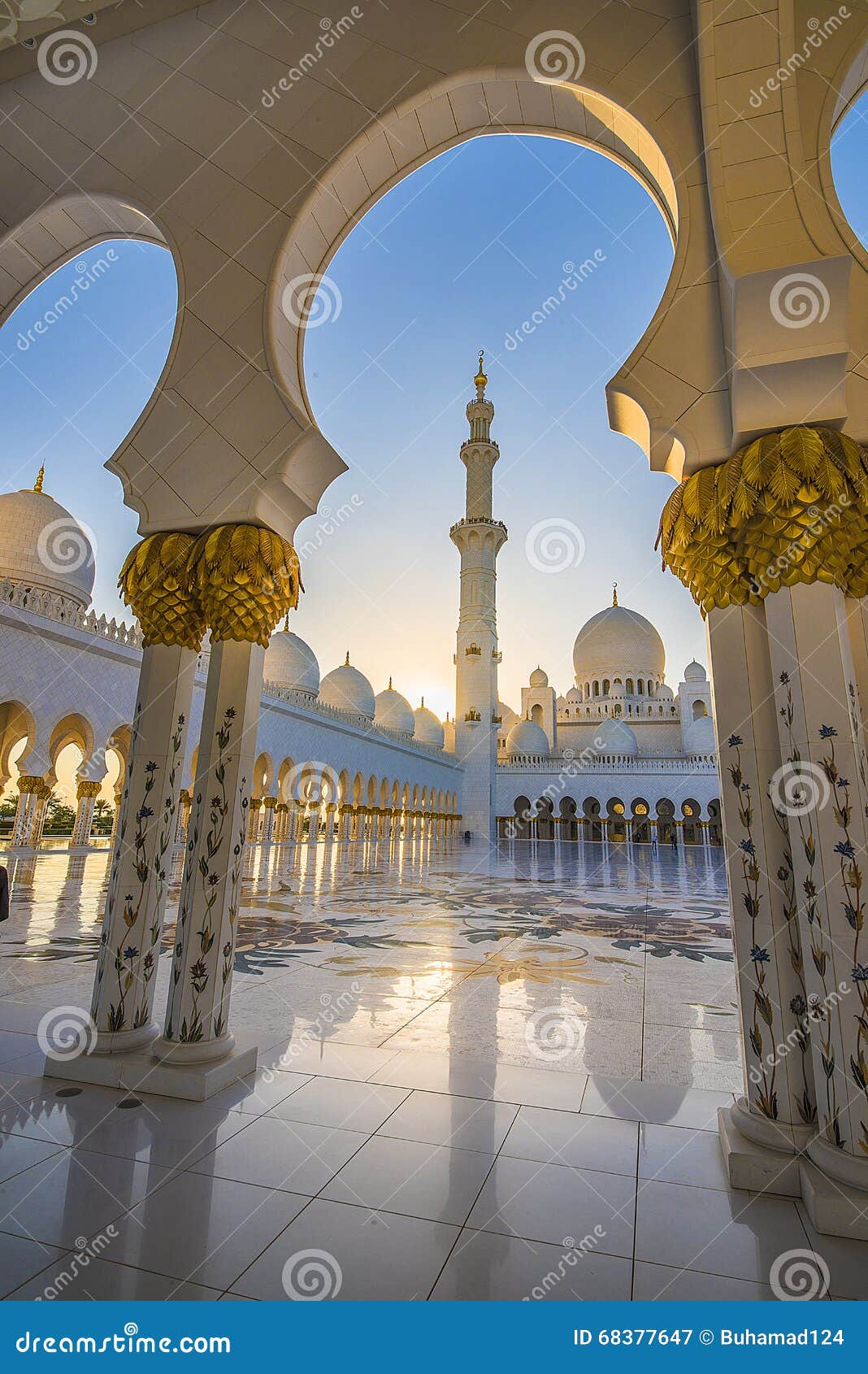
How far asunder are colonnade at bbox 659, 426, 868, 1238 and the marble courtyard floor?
6.8 inches

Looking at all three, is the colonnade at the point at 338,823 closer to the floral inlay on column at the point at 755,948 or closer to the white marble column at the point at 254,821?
the white marble column at the point at 254,821

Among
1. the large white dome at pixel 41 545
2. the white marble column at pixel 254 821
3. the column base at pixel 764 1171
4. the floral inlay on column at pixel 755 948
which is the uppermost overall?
the large white dome at pixel 41 545

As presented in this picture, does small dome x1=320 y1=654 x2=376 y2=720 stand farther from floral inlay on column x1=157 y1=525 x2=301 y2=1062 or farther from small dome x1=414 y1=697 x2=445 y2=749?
floral inlay on column x1=157 y1=525 x2=301 y2=1062

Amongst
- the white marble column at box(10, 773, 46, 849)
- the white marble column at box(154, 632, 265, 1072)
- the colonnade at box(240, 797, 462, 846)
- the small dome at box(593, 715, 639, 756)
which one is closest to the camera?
the white marble column at box(154, 632, 265, 1072)

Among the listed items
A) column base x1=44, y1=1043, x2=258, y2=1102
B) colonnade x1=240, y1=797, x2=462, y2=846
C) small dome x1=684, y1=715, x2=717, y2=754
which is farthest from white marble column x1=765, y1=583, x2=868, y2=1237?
small dome x1=684, y1=715, x2=717, y2=754

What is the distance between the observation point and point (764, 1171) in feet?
4.67

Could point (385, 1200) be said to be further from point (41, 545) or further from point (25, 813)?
point (41, 545)

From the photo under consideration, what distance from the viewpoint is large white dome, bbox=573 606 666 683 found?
2612 centimetres

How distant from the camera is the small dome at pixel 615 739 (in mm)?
23609

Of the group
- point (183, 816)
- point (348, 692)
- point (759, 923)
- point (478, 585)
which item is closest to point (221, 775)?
point (759, 923)

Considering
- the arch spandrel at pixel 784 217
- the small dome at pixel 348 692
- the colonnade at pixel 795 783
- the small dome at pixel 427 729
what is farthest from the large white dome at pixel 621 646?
the colonnade at pixel 795 783

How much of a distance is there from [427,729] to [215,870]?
916 inches

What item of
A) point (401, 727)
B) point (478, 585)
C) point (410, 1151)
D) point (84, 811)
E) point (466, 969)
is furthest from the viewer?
point (401, 727)

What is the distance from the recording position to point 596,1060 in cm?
216
